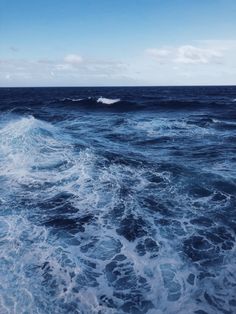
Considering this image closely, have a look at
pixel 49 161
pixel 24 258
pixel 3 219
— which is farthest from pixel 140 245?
pixel 49 161

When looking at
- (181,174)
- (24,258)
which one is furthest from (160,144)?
(24,258)

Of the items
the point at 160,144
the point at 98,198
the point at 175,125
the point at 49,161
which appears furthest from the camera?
the point at 175,125

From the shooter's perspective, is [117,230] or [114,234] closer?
[114,234]

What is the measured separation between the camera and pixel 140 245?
6.97 metres

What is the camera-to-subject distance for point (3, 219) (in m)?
8.14

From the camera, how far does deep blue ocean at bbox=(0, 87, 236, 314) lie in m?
5.30

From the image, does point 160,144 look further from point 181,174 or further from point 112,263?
point 112,263

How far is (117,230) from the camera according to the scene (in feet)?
25.0

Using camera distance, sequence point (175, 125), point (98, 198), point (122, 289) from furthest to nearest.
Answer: point (175, 125)
point (98, 198)
point (122, 289)

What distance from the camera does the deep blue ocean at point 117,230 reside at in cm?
530

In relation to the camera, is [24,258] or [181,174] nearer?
[24,258]

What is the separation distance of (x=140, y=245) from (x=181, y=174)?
5.14 m

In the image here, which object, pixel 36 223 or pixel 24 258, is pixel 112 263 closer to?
pixel 24 258

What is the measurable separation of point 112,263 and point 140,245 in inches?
36.5
